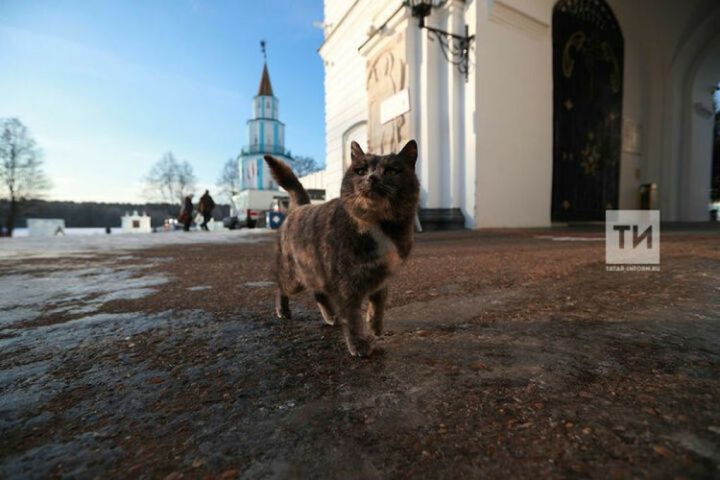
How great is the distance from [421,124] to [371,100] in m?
2.14

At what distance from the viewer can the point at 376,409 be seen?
2.97 feet

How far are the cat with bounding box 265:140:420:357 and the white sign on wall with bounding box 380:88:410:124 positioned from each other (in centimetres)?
745

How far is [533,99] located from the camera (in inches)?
336

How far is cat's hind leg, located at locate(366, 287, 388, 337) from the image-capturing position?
1.53 meters

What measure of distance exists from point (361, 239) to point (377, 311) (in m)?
0.37

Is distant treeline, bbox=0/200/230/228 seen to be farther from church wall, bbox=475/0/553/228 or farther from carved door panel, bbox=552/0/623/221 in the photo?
carved door panel, bbox=552/0/623/221

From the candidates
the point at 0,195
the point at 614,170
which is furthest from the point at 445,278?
the point at 0,195

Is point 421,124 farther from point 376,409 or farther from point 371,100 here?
point 376,409

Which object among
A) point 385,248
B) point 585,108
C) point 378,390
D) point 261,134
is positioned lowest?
point 378,390

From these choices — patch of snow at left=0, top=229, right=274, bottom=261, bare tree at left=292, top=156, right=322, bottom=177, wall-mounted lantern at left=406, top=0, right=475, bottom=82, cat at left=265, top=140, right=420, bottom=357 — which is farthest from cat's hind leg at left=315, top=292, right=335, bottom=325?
bare tree at left=292, top=156, right=322, bottom=177

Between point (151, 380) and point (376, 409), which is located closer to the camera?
point (376, 409)

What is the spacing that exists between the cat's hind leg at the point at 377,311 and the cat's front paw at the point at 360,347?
23 centimetres

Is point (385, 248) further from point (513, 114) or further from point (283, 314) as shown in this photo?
point (513, 114)

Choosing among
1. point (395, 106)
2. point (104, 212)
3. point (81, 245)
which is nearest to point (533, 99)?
point (395, 106)
